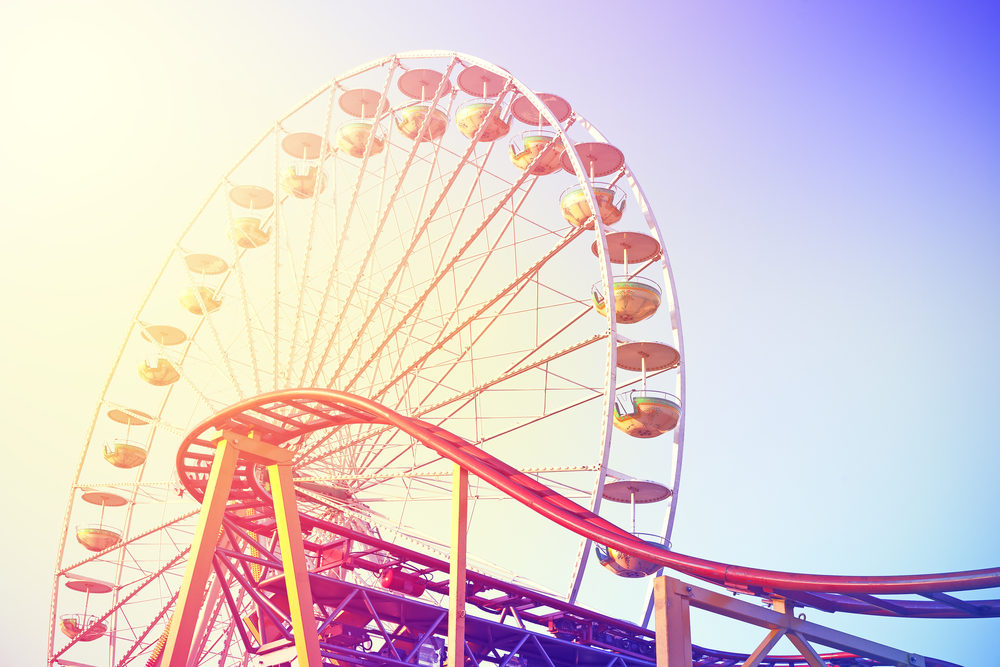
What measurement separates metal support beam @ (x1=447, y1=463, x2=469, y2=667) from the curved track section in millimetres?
283

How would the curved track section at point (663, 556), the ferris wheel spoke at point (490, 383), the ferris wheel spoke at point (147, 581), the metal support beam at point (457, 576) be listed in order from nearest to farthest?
the curved track section at point (663, 556)
the metal support beam at point (457, 576)
the ferris wheel spoke at point (490, 383)
the ferris wheel spoke at point (147, 581)

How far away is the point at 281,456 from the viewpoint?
1031 cm

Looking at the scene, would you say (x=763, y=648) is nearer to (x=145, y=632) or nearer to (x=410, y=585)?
(x=410, y=585)

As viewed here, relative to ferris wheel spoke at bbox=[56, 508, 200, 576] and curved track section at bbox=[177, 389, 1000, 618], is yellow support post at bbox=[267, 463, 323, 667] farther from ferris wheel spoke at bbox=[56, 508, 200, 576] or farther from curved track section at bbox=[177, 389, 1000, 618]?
ferris wheel spoke at bbox=[56, 508, 200, 576]

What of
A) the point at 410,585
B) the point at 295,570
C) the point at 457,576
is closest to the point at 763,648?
the point at 457,576

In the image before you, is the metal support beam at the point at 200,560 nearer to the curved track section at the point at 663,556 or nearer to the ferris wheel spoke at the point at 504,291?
the curved track section at the point at 663,556

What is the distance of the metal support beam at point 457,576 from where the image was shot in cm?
798

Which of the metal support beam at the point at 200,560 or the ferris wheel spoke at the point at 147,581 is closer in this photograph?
the metal support beam at the point at 200,560

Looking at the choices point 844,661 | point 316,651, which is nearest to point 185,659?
point 316,651

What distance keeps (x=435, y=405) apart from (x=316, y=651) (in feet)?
19.9

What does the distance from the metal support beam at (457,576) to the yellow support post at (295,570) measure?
5.76ft

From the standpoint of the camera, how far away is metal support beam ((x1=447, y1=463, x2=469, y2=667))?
7.98 m

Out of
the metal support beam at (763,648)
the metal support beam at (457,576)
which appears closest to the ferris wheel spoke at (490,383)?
the metal support beam at (457,576)

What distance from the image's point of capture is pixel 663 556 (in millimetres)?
6871
